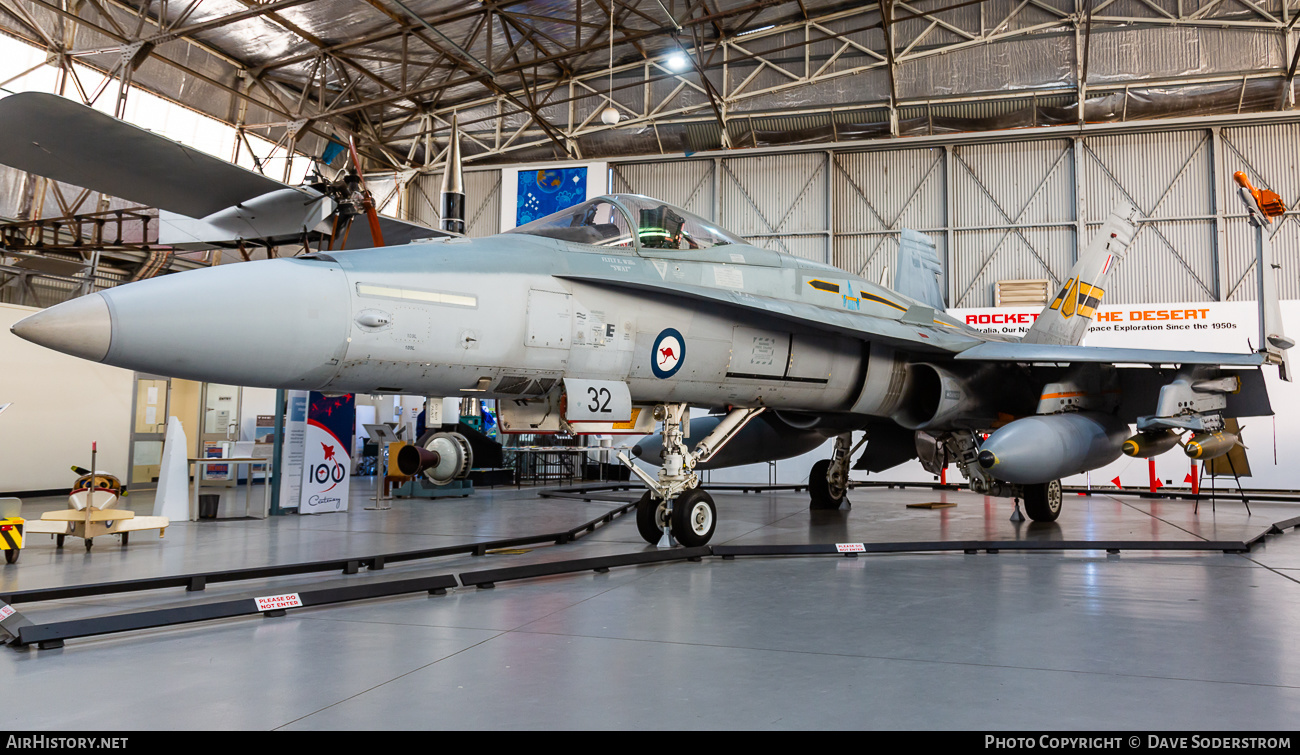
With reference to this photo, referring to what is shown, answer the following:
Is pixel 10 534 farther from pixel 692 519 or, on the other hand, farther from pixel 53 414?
pixel 53 414

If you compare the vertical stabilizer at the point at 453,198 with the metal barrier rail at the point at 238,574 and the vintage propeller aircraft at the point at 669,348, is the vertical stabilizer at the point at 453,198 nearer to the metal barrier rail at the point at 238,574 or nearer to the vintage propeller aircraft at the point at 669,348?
the vintage propeller aircraft at the point at 669,348

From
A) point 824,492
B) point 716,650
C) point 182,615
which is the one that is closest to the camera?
point 716,650

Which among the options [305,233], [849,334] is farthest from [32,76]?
[849,334]

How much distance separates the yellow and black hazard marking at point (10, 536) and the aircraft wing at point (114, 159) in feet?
15.0

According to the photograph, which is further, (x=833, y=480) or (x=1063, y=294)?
(x=833, y=480)

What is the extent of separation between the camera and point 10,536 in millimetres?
6184

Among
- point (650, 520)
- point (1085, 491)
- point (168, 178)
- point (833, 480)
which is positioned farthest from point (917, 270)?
point (168, 178)

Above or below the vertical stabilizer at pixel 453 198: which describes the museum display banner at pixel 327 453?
below

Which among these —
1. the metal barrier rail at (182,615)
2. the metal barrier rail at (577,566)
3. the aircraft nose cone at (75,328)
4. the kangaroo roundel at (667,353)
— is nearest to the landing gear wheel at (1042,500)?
the metal barrier rail at (577,566)

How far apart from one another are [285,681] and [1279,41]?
77.4ft

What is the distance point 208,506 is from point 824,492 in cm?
821

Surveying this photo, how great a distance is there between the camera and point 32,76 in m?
15.0

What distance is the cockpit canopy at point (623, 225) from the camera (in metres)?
6.02

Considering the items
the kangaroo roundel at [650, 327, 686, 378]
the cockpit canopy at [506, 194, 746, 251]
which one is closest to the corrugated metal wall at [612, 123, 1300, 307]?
the cockpit canopy at [506, 194, 746, 251]
